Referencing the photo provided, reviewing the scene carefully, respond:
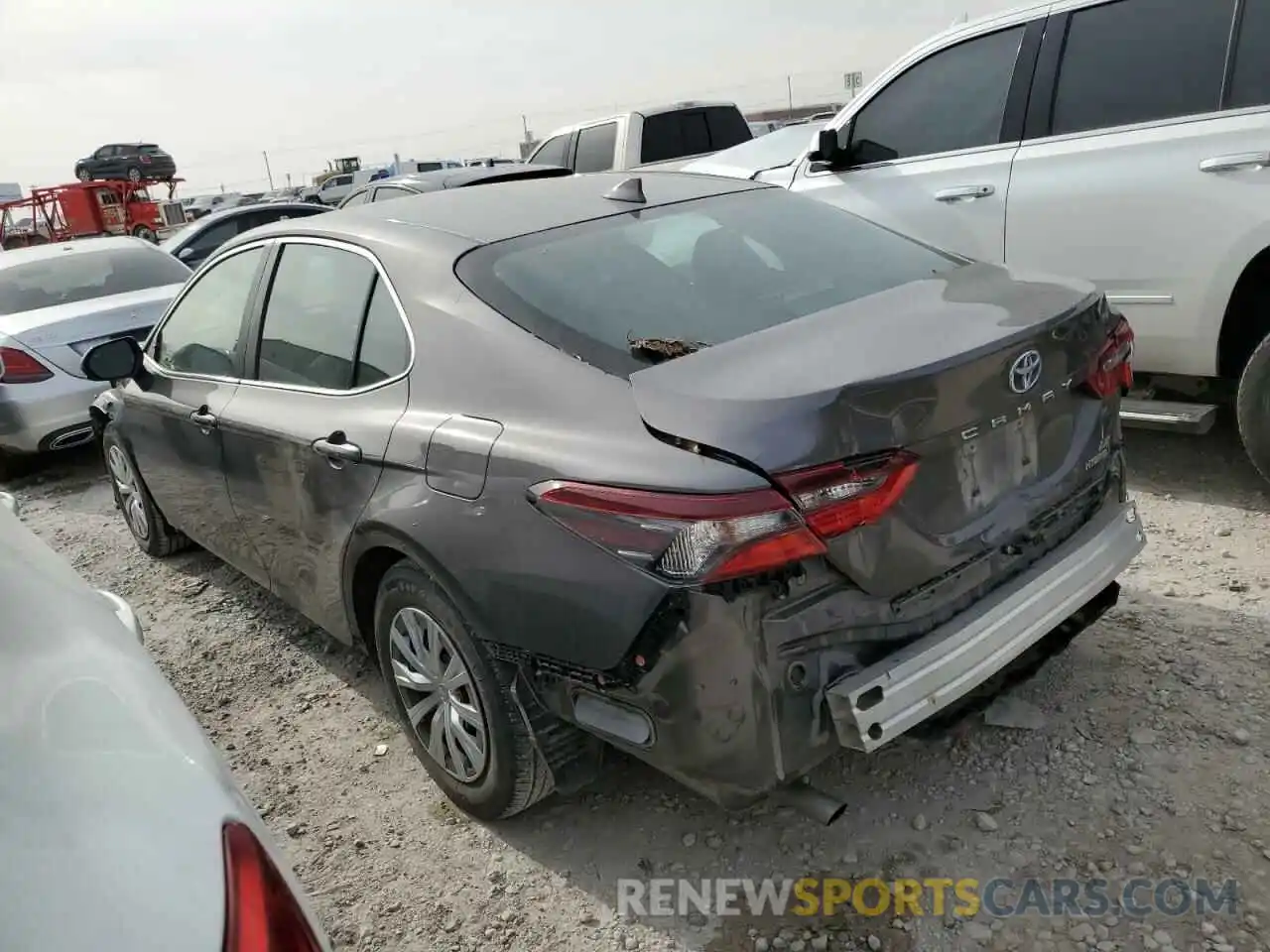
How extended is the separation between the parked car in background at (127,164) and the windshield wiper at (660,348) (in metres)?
30.2

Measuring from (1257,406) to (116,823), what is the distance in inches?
156

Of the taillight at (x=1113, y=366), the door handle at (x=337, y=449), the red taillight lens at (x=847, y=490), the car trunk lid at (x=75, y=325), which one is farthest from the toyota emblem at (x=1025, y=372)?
the car trunk lid at (x=75, y=325)

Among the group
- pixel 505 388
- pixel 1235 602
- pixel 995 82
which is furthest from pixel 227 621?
pixel 995 82

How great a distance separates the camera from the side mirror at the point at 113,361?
412 cm

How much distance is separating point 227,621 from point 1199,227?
4.32m

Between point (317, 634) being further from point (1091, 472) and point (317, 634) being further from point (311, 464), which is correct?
point (1091, 472)

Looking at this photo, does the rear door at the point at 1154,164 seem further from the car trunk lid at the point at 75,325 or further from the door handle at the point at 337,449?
the car trunk lid at the point at 75,325

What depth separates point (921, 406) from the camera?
2062 millimetres

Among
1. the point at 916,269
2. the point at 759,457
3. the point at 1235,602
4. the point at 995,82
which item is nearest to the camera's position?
the point at 759,457

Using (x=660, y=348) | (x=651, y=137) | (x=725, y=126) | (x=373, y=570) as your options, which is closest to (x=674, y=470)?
(x=660, y=348)

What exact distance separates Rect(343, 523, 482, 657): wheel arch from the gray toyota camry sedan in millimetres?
10

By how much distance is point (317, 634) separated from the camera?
4.08 metres

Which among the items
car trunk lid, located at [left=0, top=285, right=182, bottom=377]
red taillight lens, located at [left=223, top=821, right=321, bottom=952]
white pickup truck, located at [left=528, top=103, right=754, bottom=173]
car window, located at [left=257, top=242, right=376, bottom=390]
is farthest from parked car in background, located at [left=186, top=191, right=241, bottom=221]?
red taillight lens, located at [left=223, top=821, right=321, bottom=952]

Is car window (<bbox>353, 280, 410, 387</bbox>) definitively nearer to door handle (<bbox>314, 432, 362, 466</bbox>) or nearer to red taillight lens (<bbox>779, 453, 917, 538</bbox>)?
door handle (<bbox>314, 432, 362, 466</bbox>)
